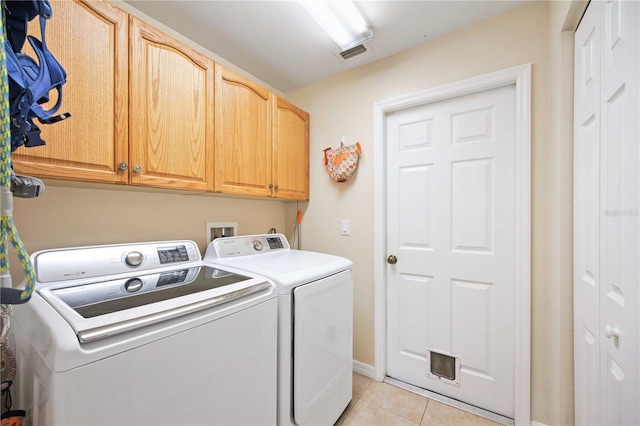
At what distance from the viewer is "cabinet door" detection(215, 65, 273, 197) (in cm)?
153

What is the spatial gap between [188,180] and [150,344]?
89cm

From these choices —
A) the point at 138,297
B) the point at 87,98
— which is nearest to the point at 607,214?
the point at 138,297

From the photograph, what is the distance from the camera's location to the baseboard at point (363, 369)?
196cm

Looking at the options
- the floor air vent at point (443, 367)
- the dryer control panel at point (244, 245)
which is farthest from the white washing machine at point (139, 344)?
the floor air vent at point (443, 367)

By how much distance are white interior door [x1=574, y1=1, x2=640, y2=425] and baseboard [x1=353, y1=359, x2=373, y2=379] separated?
1184mm

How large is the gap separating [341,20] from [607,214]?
159cm

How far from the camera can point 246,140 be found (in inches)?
66.1

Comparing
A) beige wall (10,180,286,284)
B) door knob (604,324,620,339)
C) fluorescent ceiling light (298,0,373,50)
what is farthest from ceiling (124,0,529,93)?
door knob (604,324,620,339)

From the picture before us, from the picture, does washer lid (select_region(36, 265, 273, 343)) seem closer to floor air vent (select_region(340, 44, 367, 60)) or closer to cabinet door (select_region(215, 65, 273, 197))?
cabinet door (select_region(215, 65, 273, 197))

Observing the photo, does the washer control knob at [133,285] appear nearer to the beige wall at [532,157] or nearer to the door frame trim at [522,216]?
the beige wall at [532,157]

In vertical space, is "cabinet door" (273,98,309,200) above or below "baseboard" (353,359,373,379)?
above

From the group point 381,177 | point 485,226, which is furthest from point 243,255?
point 485,226

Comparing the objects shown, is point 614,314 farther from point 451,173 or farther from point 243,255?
point 243,255

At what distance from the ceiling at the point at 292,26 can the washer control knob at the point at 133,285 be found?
59.3 inches
